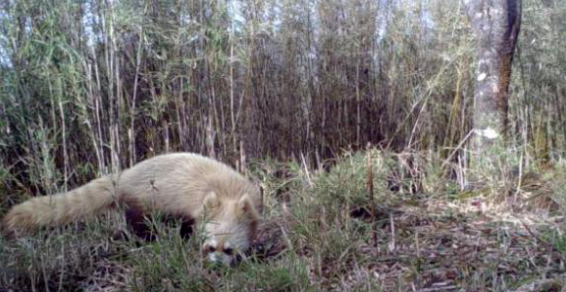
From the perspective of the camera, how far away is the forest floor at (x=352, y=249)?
2.57 meters

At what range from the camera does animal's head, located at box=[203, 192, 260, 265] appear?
3.31 m

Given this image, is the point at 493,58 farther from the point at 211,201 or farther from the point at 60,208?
the point at 60,208

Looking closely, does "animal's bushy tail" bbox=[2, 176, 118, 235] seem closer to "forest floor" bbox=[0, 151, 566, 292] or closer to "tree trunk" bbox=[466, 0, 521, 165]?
"forest floor" bbox=[0, 151, 566, 292]

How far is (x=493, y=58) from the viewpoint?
5270mm

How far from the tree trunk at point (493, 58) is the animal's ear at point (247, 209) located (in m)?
2.46

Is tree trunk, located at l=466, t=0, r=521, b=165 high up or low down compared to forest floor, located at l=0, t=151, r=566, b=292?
up

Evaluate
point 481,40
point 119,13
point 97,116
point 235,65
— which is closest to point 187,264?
point 97,116

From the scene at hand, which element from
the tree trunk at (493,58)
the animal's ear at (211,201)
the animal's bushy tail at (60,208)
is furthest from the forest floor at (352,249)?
the tree trunk at (493,58)

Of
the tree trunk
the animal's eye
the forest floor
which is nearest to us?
the forest floor

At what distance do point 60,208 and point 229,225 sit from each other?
46.6 inches

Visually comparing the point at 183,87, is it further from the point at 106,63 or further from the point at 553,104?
the point at 553,104

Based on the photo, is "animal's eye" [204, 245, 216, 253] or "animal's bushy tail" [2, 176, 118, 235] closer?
"animal's eye" [204, 245, 216, 253]

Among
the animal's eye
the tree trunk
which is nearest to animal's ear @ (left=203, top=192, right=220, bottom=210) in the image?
the animal's eye

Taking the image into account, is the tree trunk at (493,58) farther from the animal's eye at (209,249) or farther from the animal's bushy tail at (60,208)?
the animal's bushy tail at (60,208)
